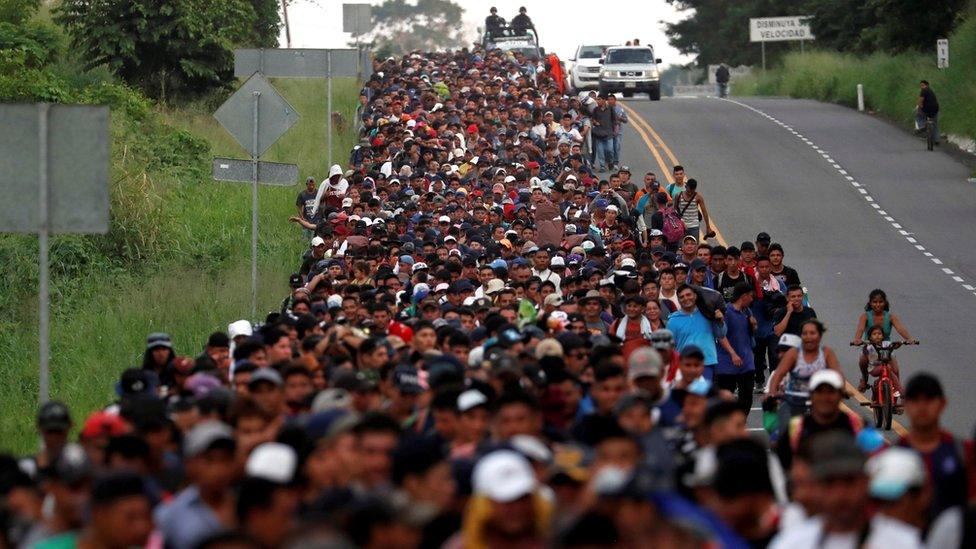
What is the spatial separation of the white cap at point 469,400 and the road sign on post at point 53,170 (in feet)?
9.98

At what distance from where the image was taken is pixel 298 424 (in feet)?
33.4

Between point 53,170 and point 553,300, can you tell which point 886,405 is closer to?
point 553,300

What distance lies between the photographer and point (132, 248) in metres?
30.0

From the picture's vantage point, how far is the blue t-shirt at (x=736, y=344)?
18484 millimetres

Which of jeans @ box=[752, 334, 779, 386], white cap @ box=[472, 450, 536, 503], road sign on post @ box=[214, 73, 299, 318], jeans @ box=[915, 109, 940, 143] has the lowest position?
jeans @ box=[752, 334, 779, 386]

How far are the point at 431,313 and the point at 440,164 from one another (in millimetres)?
15846

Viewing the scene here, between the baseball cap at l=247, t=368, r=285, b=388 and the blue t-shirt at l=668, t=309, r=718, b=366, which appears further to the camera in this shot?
the blue t-shirt at l=668, t=309, r=718, b=366

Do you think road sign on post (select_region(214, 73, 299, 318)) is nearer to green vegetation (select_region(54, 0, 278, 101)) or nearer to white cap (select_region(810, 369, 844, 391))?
white cap (select_region(810, 369, 844, 391))

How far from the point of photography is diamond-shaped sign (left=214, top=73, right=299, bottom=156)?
19.8 m

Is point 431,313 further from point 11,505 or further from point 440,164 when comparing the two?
point 440,164

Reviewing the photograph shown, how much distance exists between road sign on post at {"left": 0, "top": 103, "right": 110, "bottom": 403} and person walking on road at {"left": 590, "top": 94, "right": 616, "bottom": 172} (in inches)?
1079

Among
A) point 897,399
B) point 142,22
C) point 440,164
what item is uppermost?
point 142,22

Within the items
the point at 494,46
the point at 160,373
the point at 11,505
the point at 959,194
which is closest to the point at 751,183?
the point at 959,194

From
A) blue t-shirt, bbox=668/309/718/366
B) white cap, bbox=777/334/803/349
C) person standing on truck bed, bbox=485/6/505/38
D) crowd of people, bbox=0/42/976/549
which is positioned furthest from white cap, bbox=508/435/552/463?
person standing on truck bed, bbox=485/6/505/38
